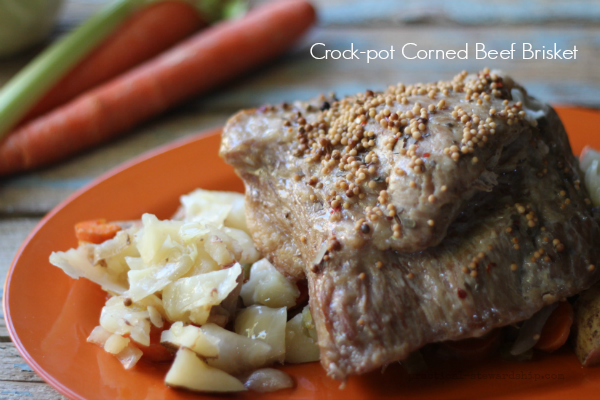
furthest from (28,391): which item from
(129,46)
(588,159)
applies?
(129,46)

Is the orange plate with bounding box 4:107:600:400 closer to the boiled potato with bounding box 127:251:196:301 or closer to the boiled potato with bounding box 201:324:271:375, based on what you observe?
the boiled potato with bounding box 201:324:271:375

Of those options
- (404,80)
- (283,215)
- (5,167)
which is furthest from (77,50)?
(283,215)

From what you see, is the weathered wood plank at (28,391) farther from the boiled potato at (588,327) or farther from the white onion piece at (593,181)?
the white onion piece at (593,181)

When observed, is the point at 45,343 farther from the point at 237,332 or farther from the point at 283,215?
the point at 283,215

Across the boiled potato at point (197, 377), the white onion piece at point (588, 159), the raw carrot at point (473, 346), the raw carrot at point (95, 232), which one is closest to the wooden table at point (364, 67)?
the raw carrot at point (95, 232)

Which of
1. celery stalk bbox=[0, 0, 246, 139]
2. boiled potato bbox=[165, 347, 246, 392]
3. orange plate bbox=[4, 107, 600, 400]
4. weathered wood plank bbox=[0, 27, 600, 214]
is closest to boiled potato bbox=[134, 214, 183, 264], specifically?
orange plate bbox=[4, 107, 600, 400]
